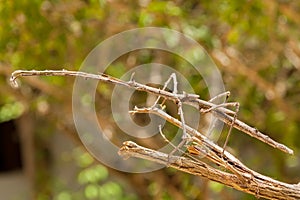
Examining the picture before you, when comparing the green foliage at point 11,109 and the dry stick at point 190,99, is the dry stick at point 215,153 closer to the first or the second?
the dry stick at point 190,99

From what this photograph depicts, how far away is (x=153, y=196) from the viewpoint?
124 inches

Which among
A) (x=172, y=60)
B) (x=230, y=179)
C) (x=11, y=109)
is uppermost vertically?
(x=172, y=60)

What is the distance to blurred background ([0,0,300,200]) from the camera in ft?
6.66

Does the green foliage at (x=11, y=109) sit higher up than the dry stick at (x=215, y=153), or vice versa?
the green foliage at (x=11, y=109)

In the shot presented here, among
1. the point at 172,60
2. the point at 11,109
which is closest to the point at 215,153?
the point at 172,60

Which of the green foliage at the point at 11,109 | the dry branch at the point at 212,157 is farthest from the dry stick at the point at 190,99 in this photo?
the green foliage at the point at 11,109

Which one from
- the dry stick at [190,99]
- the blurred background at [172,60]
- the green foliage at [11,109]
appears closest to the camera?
the dry stick at [190,99]

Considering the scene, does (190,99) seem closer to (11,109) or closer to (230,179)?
(230,179)

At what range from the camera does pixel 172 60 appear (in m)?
2.60

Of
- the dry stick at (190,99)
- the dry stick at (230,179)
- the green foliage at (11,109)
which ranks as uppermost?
the green foliage at (11,109)

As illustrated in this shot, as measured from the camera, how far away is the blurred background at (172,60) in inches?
80.0

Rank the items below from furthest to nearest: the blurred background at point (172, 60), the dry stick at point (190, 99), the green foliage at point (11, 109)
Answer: the green foliage at point (11, 109)
the blurred background at point (172, 60)
the dry stick at point (190, 99)

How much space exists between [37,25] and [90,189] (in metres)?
1.60

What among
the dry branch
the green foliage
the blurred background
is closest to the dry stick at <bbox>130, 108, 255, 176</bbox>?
the dry branch
